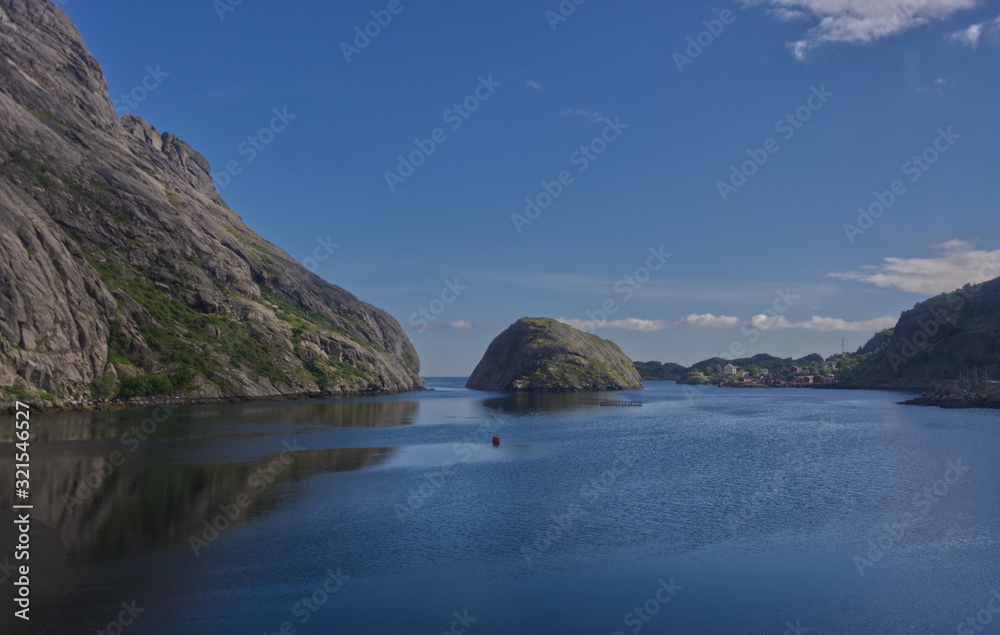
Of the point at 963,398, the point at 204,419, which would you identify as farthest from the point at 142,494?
the point at 963,398

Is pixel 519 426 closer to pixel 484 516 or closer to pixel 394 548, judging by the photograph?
pixel 484 516

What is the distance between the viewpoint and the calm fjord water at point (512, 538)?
85.1 feet

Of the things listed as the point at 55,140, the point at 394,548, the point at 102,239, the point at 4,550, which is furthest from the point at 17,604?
the point at 55,140

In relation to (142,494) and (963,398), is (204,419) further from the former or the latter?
(963,398)

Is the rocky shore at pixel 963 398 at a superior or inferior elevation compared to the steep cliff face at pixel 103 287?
inferior

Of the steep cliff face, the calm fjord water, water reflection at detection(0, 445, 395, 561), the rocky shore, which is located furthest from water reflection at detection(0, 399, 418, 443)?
the rocky shore

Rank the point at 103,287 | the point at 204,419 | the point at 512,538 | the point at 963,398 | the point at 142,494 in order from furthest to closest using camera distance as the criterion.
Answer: the point at 963,398, the point at 103,287, the point at 204,419, the point at 142,494, the point at 512,538

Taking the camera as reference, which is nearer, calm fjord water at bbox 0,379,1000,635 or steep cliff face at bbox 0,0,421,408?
calm fjord water at bbox 0,379,1000,635

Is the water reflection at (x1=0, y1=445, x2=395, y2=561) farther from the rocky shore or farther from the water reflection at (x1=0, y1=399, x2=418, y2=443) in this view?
the rocky shore

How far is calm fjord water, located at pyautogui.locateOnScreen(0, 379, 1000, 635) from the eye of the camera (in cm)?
2594

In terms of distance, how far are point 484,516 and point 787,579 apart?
2009cm

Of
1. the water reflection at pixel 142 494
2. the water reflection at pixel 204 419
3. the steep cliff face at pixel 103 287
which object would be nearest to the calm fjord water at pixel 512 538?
the water reflection at pixel 142 494

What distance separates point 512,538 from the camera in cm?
3734

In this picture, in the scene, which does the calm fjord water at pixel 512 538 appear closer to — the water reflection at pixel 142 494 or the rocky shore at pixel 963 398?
the water reflection at pixel 142 494
